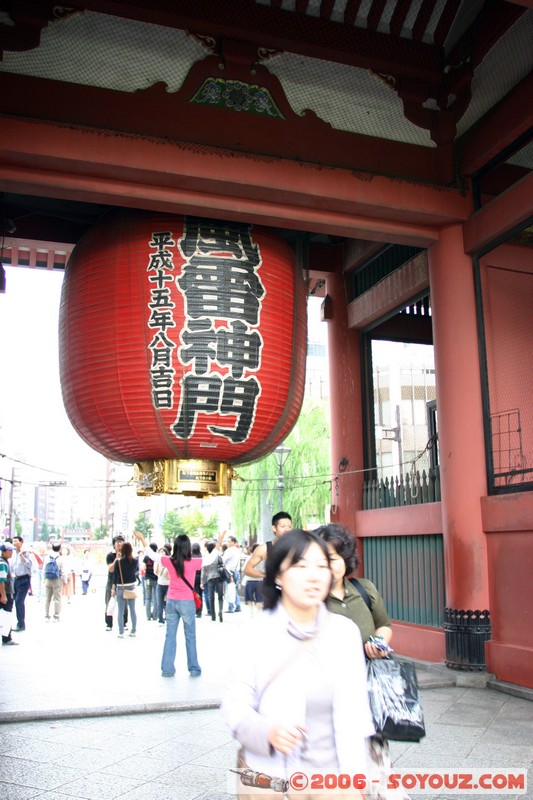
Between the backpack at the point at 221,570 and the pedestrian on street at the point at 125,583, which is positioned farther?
the backpack at the point at 221,570

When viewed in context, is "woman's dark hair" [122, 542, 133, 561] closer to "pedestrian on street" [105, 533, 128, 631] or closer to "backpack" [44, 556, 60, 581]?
"pedestrian on street" [105, 533, 128, 631]

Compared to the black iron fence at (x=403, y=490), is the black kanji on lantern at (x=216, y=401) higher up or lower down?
higher up

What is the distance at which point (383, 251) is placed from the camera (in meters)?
10.2

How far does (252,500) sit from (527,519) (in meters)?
16.1

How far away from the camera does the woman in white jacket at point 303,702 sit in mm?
2037

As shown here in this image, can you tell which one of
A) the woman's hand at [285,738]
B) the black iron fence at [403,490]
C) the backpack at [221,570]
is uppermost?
the black iron fence at [403,490]

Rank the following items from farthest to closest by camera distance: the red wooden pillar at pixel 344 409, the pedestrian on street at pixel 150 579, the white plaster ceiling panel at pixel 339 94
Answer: the pedestrian on street at pixel 150 579 → the red wooden pillar at pixel 344 409 → the white plaster ceiling panel at pixel 339 94

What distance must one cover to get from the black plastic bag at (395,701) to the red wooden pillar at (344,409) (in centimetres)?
746

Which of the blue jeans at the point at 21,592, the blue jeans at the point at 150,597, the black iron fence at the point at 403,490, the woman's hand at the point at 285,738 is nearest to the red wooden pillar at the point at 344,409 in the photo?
the black iron fence at the point at 403,490

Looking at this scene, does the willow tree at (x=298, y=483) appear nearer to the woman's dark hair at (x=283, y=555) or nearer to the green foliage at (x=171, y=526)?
the woman's dark hair at (x=283, y=555)

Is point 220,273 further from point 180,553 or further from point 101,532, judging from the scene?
point 101,532

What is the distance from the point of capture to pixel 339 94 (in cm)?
781

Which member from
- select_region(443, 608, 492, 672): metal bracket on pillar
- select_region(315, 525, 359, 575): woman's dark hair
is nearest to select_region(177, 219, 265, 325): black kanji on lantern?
select_region(443, 608, 492, 672): metal bracket on pillar

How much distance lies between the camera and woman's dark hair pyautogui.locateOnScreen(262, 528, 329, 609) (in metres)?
2.26
